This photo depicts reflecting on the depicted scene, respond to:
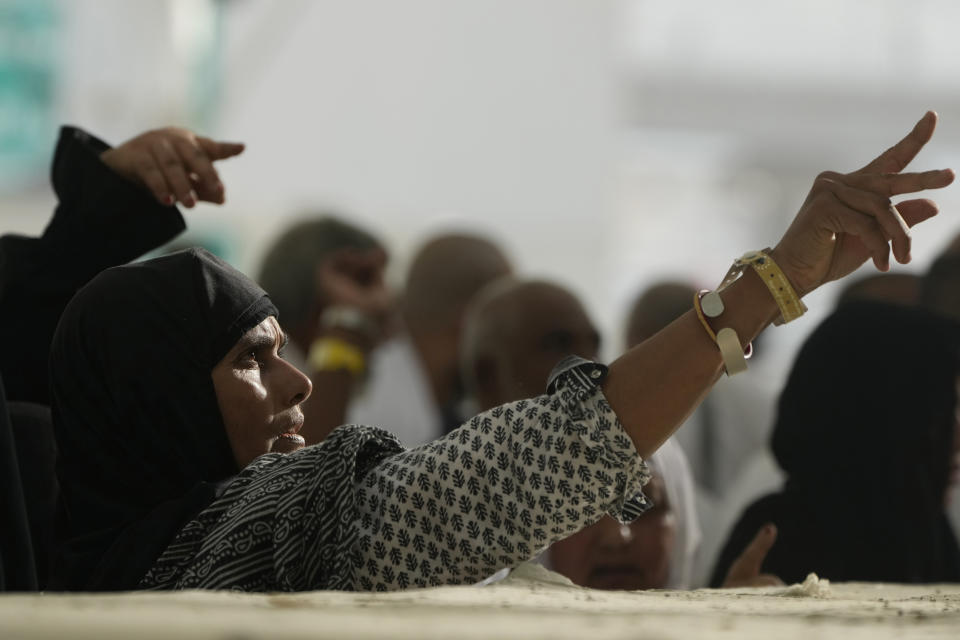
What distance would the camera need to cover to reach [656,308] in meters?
3.91

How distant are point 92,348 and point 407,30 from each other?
7220mm

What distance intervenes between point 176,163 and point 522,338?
1027 mm

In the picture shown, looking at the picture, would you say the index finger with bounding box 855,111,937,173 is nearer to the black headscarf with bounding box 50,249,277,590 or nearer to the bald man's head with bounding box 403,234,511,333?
the black headscarf with bounding box 50,249,277,590

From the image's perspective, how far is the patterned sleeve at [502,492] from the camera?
4.82ft

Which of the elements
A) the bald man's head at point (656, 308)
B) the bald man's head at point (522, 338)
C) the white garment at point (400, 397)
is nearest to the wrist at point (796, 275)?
the bald man's head at point (522, 338)

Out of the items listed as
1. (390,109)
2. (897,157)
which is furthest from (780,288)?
(390,109)

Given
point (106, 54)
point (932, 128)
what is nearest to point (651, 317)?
point (932, 128)

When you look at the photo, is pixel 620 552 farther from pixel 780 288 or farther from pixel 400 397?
pixel 400 397

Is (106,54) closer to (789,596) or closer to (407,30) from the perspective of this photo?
(407,30)

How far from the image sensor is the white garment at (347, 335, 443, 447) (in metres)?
3.59

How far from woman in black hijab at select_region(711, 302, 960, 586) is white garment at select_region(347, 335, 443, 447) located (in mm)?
1175

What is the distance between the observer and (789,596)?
5.39ft

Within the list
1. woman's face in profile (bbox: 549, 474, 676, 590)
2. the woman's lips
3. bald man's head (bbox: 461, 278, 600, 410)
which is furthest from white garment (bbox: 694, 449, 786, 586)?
the woman's lips

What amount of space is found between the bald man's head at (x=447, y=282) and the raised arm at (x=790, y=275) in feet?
8.16
